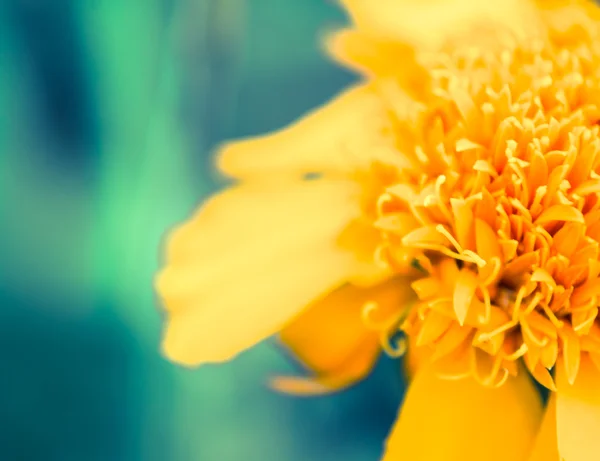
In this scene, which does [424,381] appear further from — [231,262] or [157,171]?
[157,171]

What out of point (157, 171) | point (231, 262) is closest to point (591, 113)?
point (231, 262)

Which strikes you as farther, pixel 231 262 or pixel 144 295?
pixel 144 295

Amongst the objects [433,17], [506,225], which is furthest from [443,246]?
[433,17]

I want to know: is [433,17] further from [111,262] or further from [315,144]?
[111,262]

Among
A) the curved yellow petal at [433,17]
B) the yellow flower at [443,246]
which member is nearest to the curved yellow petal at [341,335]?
the yellow flower at [443,246]

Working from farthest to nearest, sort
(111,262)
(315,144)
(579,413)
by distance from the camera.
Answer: (111,262) → (315,144) → (579,413)

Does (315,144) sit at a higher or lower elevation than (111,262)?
higher

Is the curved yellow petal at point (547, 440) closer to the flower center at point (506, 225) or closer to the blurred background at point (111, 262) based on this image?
the flower center at point (506, 225)
